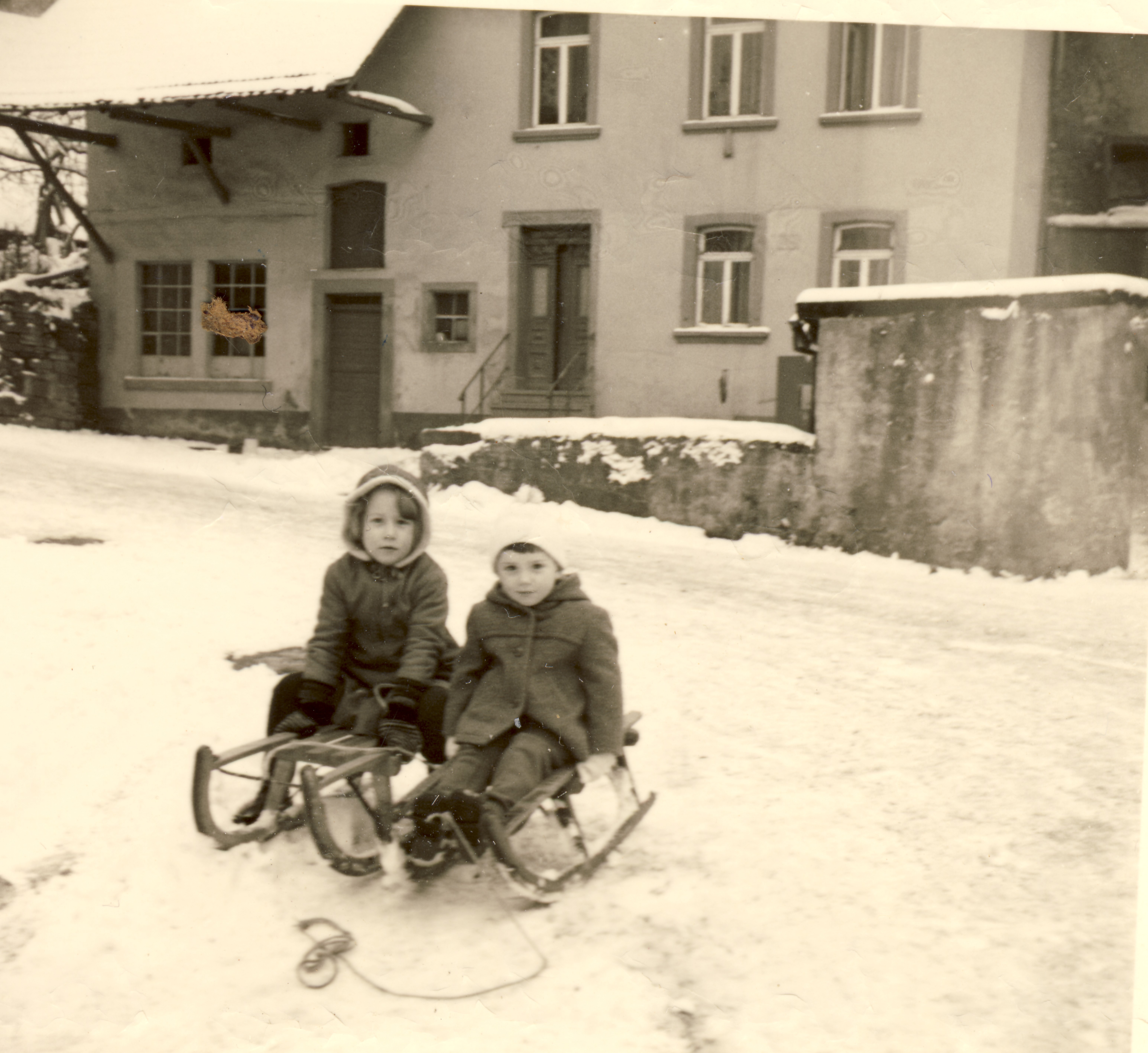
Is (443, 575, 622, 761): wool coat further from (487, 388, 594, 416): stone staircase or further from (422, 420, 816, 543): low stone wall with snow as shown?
(487, 388, 594, 416): stone staircase

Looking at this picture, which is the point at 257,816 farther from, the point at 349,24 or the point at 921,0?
the point at 921,0

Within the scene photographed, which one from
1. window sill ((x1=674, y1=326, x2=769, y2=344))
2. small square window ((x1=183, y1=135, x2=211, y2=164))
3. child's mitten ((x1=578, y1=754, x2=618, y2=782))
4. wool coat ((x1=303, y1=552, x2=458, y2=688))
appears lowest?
child's mitten ((x1=578, y1=754, x2=618, y2=782))

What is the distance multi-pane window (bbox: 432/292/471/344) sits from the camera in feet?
7.98

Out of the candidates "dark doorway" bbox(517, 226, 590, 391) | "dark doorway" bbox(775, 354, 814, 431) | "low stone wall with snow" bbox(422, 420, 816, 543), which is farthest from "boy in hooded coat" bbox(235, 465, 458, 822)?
"dark doorway" bbox(775, 354, 814, 431)

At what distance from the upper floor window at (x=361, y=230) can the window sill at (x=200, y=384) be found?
0.40 meters

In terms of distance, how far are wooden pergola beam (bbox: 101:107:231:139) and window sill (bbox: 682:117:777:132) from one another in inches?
42.5

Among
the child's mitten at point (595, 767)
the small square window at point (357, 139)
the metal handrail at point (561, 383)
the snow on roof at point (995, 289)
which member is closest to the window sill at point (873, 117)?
the snow on roof at point (995, 289)

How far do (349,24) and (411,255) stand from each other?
1.58 ft

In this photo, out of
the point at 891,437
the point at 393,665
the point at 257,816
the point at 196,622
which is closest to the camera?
the point at 257,816

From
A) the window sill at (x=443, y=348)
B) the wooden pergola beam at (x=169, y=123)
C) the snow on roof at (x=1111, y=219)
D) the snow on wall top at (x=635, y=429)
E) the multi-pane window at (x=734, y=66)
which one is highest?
the multi-pane window at (x=734, y=66)

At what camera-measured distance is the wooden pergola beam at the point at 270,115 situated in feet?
7.66

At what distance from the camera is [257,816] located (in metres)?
1.90

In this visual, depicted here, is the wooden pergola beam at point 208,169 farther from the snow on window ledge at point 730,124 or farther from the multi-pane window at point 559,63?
the snow on window ledge at point 730,124

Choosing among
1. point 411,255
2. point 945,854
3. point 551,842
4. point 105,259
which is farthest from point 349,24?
point 945,854
